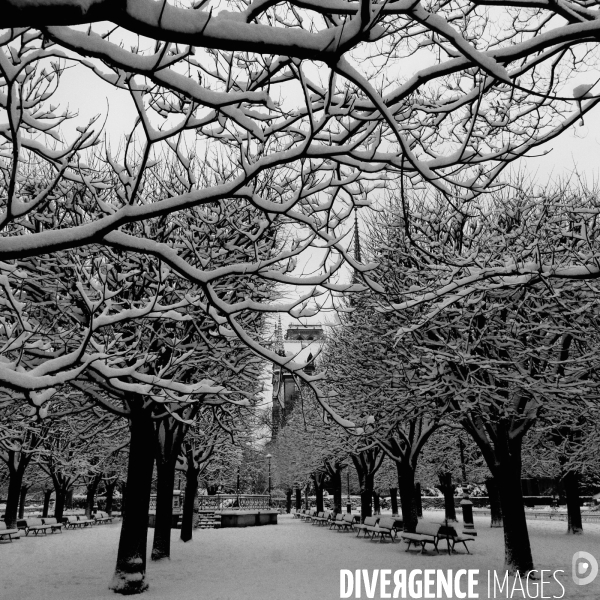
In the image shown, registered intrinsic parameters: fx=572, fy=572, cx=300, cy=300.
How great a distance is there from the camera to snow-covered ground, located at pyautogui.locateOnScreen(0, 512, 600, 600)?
9766mm

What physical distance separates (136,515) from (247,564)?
4.27 meters

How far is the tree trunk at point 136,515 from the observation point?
388 inches

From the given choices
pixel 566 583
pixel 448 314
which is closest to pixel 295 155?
pixel 448 314

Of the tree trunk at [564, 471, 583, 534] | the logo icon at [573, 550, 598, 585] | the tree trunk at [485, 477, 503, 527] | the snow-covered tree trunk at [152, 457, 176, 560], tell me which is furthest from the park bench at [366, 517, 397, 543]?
the snow-covered tree trunk at [152, 457, 176, 560]

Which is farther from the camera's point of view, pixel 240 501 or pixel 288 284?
pixel 240 501

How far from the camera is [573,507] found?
20031 millimetres

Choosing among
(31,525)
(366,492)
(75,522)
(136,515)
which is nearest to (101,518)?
(75,522)

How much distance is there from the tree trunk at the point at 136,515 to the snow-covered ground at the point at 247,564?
0.31 metres

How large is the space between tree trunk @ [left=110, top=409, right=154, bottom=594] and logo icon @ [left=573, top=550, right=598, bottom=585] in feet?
25.3

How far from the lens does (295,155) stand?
4.34 metres

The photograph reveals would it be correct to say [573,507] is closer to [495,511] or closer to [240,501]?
[495,511]

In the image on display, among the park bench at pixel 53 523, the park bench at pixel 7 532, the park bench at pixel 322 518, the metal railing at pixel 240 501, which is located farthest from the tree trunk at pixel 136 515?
the metal railing at pixel 240 501

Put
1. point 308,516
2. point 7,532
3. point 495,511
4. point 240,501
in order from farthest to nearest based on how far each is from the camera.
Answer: point 240,501, point 308,516, point 495,511, point 7,532

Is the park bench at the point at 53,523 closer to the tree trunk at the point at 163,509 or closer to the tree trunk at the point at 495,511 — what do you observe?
the tree trunk at the point at 163,509
